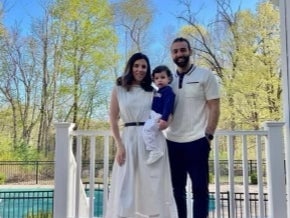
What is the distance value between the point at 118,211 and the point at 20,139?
66.0 inches

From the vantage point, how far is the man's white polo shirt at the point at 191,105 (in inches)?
74.5

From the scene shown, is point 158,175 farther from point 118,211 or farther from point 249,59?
point 249,59

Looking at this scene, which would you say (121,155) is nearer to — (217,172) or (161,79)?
(161,79)

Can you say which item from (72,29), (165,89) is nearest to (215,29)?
(72,29)

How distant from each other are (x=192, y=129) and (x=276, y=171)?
100 cm

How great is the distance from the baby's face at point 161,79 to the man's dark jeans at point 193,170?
1.22 feet

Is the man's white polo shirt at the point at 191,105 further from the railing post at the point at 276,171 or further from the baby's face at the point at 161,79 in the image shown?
the railing post at the point at 276,171

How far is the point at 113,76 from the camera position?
3.38 meters

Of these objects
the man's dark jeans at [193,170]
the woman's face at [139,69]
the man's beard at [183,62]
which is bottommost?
the man's dark jeans at [193,170]

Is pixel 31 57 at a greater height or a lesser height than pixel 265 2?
lesser

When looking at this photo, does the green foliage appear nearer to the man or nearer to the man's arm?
the man

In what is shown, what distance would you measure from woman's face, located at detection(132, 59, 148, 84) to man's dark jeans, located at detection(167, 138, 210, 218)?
0.46 metres

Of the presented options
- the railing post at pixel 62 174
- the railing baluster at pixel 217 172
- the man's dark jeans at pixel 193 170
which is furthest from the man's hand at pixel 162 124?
the railing post at pixel 62 174

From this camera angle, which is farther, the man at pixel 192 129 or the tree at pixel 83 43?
the tree at pixel 83 43
